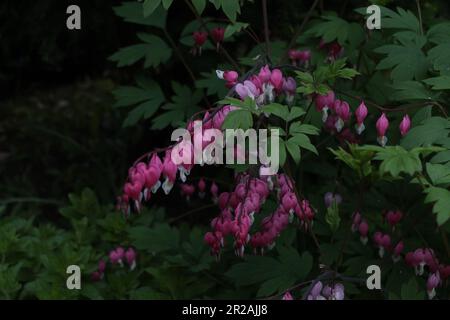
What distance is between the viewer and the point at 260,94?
6.77 feet

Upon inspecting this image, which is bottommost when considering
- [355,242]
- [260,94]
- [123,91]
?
[355,242]

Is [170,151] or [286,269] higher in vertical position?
[170,151]

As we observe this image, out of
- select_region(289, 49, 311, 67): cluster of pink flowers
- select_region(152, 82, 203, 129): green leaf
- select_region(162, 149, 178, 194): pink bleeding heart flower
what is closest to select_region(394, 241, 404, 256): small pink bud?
select_region(289, 49, 311, 67): cluster of pink flowers

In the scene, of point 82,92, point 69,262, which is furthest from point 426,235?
point 82,92

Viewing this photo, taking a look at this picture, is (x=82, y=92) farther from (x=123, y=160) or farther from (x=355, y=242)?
(x=355, y=242)

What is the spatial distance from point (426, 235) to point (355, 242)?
0.83 ft

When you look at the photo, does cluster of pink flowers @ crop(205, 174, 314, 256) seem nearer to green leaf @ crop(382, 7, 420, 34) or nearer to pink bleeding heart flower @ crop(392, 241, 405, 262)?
pink bleeding heart flower @ crop(392, 241, 405, 262)

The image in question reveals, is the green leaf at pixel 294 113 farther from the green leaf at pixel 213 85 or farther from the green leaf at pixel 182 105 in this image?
the green leaf at pixel 182 105

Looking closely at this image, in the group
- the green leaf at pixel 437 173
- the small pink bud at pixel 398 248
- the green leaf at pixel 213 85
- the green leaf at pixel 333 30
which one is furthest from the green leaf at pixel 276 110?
the green leaf at pixel 213 85

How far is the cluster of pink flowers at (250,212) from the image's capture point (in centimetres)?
199

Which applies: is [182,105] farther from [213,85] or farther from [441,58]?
[441,58]

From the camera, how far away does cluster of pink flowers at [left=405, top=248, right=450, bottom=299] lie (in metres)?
2.21

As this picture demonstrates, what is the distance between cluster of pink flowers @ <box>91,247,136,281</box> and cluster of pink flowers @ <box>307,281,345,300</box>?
2.82 feet

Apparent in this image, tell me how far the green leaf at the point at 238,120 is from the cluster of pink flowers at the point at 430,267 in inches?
29.4
